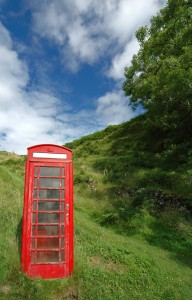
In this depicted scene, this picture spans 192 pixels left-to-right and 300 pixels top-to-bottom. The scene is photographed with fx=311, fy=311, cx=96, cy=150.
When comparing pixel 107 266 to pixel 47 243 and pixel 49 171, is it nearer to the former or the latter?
pixel 47 243

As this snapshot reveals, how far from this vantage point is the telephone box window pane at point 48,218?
8.74 m

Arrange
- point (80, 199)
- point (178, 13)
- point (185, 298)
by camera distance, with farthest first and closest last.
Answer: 1. point (178, 13)
2. point (80, 199)
3. point (185, 298)

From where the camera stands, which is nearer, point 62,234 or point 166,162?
point 62,234

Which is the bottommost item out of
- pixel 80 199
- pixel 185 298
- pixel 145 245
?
pixel 185 298

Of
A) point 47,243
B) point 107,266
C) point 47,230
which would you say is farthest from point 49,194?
point 107,266

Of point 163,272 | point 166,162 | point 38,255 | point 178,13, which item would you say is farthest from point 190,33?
point 38,255

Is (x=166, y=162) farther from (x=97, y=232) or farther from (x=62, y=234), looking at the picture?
(x=62, y=234)

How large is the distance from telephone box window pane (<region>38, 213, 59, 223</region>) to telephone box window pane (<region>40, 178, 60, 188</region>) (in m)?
0.83

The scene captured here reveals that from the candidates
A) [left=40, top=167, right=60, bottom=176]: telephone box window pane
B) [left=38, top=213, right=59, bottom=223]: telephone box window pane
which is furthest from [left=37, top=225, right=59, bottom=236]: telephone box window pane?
[left=40, top=167, right=60, bottom=176]: telephone box window pane

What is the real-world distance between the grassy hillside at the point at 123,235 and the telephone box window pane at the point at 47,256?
590 millimetres

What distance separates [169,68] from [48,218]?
12.9m

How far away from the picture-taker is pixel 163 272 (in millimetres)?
8961

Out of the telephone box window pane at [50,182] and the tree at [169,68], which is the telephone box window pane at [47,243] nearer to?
the telephone box window pane at [50,182]

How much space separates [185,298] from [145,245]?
3.02 meters
